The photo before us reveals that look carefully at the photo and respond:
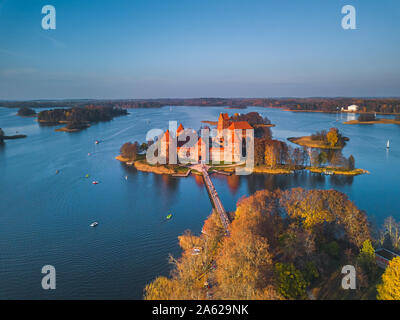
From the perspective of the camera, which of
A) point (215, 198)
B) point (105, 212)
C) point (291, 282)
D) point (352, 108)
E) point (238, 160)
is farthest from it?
point (352, 108)

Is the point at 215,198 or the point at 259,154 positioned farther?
the point at 259,154

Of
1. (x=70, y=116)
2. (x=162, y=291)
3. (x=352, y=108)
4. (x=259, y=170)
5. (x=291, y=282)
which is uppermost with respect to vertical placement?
(x=352, y=108)

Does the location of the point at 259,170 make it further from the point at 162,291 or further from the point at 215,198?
the point at 162,291

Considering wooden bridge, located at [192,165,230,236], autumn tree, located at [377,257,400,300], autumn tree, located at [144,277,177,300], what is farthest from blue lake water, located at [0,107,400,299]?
autumn tree, located at [377,257,400,300]

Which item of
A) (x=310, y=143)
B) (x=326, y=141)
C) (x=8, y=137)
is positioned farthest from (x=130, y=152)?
(x=8, y=137)

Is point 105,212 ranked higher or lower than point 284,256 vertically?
lower

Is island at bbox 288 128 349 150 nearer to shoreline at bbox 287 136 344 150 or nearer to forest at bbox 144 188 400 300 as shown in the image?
shoreline at bbox 287 136 344 150
